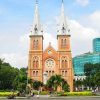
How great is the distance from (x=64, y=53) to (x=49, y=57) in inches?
187

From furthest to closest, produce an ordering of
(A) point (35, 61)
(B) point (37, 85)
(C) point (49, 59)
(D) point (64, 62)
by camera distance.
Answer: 1. (C) point (49, 59)
2. (A) point (35, 61)
3. (D) point (64, 62)
4. (B) point (37, 85)

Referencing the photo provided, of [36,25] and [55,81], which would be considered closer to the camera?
[55,81]

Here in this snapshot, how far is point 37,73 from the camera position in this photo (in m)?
90.5

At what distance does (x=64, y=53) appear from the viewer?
91750 mm

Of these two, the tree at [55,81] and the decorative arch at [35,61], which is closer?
the tree at [55,81]

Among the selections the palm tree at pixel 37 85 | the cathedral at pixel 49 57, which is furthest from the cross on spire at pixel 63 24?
the palm tree at pixel 37 85

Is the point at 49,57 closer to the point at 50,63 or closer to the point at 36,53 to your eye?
the point at 50,63

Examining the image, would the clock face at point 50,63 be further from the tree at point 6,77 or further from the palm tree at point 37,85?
the tree at point 6,77

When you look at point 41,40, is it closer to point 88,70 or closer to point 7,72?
point 7,72

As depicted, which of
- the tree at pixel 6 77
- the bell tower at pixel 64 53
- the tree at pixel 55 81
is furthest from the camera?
the tree at pixel 6 77

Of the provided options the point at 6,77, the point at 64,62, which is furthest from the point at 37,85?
the point at 6,77

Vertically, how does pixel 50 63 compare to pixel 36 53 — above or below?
below

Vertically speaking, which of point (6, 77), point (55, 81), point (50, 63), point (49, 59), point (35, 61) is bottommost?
A: point (55, 81)

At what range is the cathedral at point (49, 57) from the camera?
297 ft
